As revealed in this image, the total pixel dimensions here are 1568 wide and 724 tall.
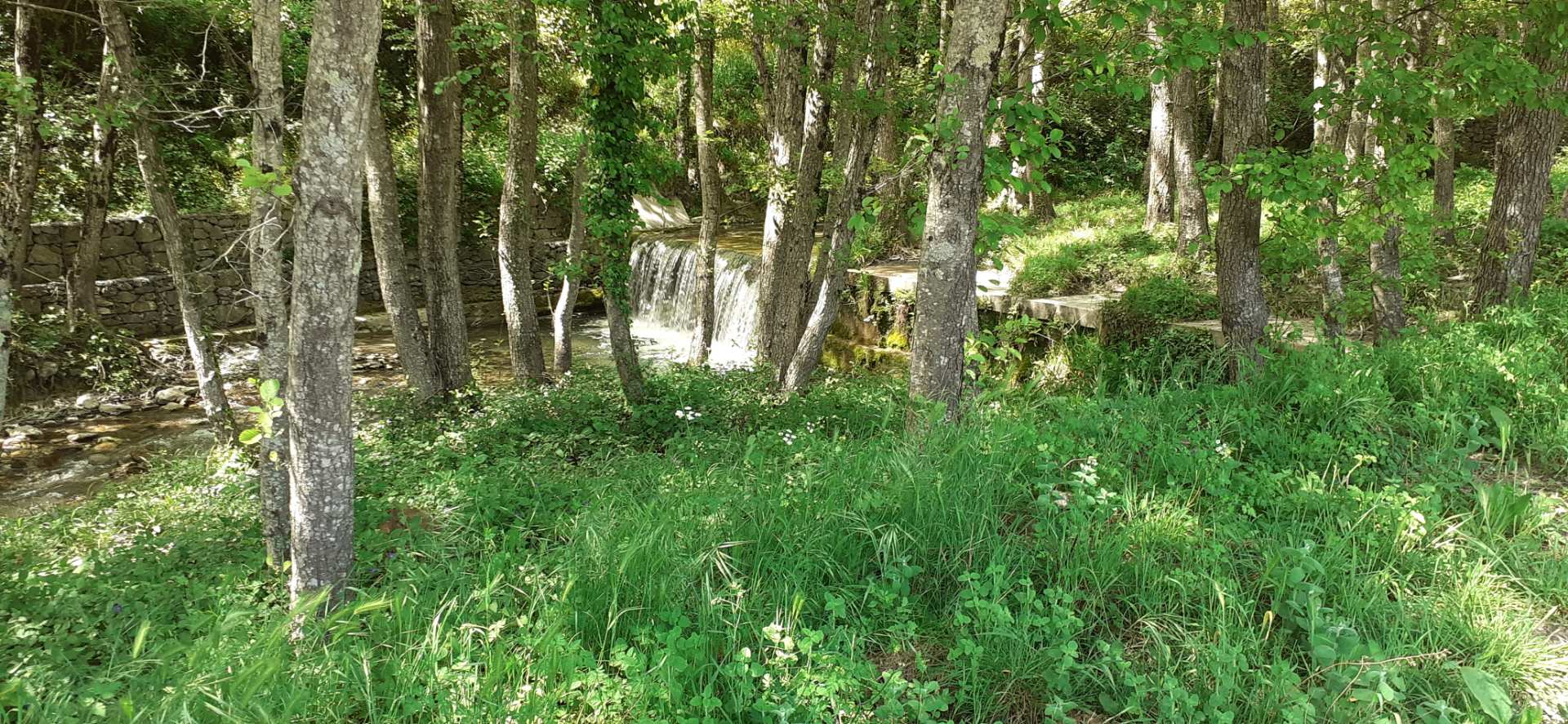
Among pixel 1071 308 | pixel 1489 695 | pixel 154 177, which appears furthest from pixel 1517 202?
pixel 154 177

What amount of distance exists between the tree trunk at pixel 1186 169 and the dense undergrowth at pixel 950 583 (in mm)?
4672

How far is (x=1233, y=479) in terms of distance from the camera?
3691 millimetres

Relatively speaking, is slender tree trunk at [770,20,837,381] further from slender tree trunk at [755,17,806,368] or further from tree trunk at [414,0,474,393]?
tree trunk at [414,0,474,393]

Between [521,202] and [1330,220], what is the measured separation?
656 cm

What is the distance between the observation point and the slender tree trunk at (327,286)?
3.03 metres

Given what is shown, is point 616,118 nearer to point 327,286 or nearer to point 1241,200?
point 327,286

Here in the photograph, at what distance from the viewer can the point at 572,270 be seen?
7090 millimetres

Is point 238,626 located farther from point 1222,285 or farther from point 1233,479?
point 1222,285

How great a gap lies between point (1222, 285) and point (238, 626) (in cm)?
564

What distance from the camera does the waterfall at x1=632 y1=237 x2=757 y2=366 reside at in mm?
11500

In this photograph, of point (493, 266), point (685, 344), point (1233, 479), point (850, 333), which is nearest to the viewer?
point (1233, 479)

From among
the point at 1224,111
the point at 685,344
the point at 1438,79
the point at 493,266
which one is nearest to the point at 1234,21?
the point at 1224,111

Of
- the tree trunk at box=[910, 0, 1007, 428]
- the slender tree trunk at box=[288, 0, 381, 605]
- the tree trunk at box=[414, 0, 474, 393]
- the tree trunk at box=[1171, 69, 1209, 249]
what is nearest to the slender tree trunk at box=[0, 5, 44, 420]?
the tree trunk at box=[414, 0, 474, 393]

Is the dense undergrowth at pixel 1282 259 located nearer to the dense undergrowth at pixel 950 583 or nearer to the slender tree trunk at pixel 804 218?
the dense undergrowth at pixel 950 583
